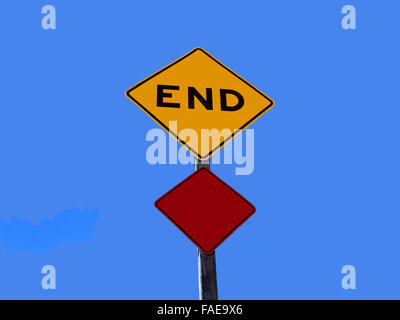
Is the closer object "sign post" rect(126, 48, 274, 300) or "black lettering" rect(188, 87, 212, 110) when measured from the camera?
"sign post" rect(126, 48, 274, 300)

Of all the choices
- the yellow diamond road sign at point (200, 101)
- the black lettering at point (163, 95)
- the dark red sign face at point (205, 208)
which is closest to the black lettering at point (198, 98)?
the yellow diamond road sign at point (200, 101)

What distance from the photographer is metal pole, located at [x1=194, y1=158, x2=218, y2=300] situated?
2656 mm

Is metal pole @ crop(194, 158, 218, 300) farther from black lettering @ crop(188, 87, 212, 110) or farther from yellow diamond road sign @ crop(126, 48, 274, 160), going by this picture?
black lettering @ crop(188, 87, 212, 110)

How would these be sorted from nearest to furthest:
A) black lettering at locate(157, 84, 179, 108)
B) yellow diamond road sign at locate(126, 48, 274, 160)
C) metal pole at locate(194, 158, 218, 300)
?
metal pole at locate(194, 158, 218, 300) → yellow diamond road sign at locate(126, 48, 274, 160) → black lettering at locate(157, 84, 179, 108)

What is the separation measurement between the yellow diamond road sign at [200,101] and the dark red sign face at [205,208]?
248 mm

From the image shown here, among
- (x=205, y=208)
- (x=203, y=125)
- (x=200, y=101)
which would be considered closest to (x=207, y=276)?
(x=205, y=208)

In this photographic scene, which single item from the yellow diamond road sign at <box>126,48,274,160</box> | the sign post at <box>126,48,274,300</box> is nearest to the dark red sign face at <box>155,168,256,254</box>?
the sign post at <box>126,48,274,300</box>

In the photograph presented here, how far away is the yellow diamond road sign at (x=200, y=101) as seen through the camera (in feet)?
9.98

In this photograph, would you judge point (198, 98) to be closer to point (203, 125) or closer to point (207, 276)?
point (203, 125)

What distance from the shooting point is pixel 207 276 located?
270cm

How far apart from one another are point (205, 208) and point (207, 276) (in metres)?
0.47

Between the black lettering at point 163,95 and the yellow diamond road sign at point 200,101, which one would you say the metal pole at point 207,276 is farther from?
the black lettering at point 163,95

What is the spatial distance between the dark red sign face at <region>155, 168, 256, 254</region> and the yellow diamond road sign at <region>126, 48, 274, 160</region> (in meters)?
0.25
